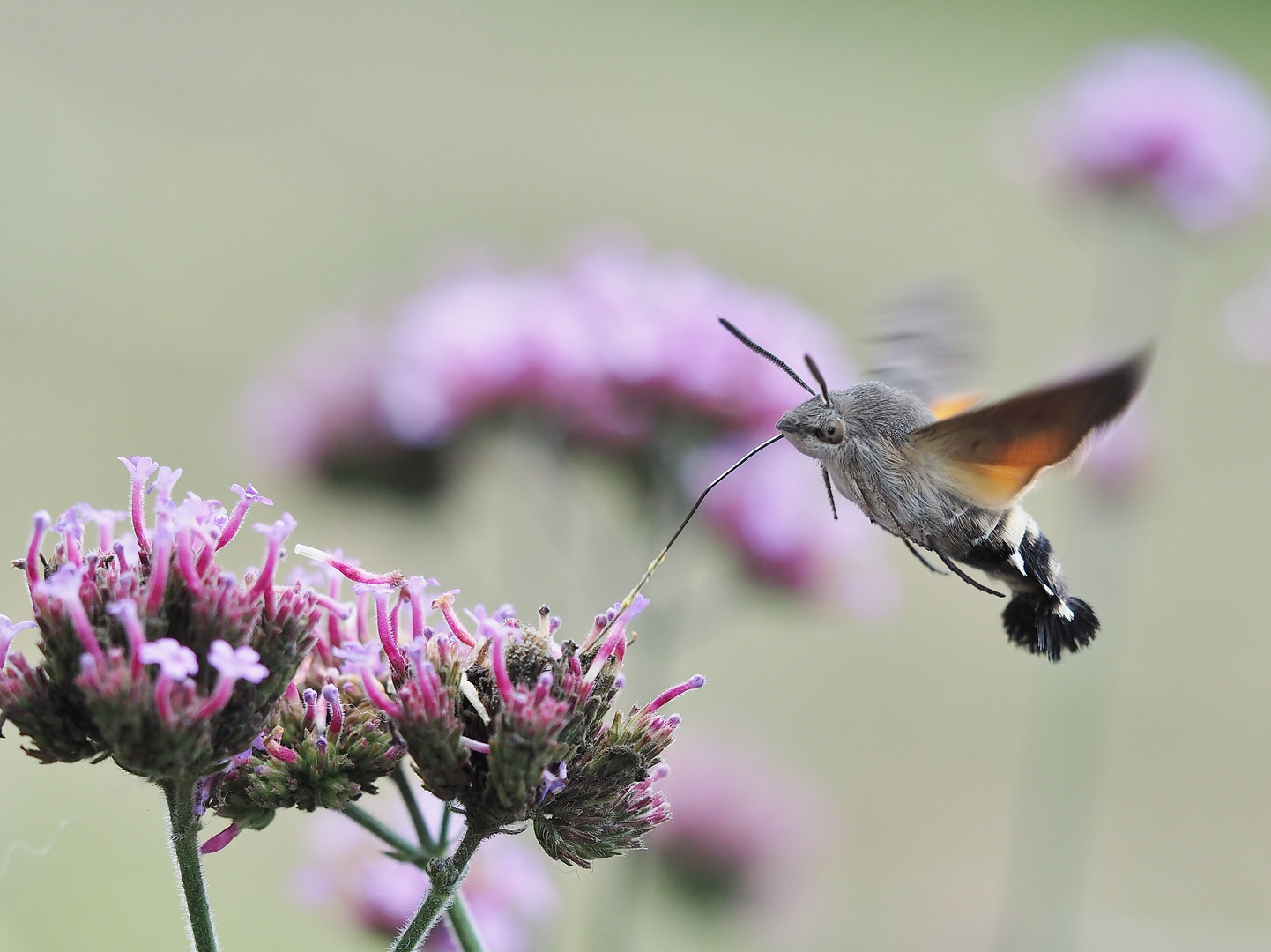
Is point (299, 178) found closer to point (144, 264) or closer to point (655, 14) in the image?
point (144, 264)

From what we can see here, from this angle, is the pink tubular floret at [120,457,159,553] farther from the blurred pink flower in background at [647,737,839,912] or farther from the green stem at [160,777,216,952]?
the blurred pink flower in background at [647,737,839,912]

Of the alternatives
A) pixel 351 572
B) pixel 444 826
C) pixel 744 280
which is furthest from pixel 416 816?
pixel 744 280

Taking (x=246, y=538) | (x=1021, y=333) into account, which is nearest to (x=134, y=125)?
(x=246, y=538)

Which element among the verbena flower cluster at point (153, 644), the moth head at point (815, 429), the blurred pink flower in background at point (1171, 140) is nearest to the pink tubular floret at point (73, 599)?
the verbena flower cluster at point (153, 644)

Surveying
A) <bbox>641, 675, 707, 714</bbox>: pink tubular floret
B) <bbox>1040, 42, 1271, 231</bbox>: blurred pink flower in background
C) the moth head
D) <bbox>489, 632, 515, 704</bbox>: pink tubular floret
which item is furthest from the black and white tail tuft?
<bbox>1040, 42, 1271, 231</bbox>: blurred pink flower in background

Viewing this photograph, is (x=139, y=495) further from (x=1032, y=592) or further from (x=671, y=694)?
(x=1032, y=592)

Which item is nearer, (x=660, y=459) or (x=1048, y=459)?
(x=1048, y=459)

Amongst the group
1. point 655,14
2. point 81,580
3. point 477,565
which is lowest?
point 81,580
